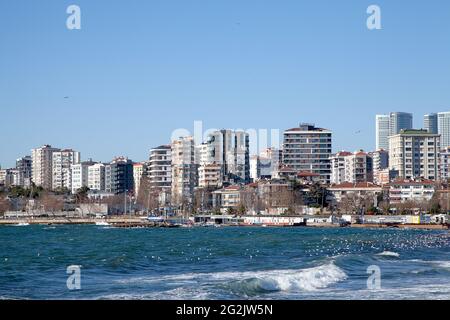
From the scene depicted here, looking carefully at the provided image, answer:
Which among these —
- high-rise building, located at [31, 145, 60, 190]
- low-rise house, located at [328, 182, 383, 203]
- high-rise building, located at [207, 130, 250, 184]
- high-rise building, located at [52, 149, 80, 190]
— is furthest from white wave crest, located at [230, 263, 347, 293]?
high-rise building, located at [31, 145, 60, 190]

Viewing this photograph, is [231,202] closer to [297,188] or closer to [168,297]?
[297,188]

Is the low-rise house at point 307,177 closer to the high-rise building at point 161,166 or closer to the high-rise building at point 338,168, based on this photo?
the high-rise building at point 338,168

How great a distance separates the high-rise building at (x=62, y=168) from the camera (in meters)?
186

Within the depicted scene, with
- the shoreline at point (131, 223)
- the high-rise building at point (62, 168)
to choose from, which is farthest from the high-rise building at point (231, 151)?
the high-rise building at point (62, 168)

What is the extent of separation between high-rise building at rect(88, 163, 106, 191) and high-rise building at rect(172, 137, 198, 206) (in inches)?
930

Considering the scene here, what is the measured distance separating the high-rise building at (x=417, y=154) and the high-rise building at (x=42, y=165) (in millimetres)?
75320

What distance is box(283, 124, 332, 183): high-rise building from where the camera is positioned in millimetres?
148750

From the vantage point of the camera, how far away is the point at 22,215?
122812 millimetres

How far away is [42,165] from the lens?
192 metres

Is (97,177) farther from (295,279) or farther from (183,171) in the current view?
(295,279)

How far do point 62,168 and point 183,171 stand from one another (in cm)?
4797

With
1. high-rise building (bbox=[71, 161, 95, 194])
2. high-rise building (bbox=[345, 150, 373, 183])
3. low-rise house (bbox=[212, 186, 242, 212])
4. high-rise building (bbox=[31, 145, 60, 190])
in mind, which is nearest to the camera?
low-rise house (bbox=[212, 186, 242, 212])

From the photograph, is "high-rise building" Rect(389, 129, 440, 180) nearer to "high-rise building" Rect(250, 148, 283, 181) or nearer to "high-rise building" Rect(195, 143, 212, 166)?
"high-rise building" Rect(250, 148, 283, 181)
